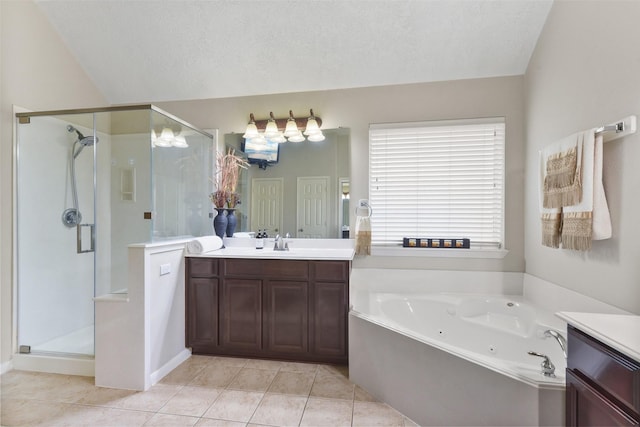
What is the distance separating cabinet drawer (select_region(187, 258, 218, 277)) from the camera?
2566mm

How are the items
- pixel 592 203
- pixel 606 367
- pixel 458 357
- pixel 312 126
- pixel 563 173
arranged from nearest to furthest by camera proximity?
1. pixel 606 367
2. pixel 458 357
3. pixel 592 203
4. pixel 563 173
5. pixel 312 126

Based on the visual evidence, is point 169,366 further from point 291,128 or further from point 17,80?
point 17,80

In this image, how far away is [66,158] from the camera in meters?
2.80

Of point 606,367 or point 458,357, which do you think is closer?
point 606,367

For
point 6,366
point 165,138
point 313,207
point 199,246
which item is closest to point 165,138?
point 165,138

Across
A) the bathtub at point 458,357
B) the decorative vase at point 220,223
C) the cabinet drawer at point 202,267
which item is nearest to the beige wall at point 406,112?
the bathtub at point 458,357

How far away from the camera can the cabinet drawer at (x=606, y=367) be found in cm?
98

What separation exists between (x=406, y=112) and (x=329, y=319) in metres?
1.93

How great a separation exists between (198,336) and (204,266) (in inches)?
22.7

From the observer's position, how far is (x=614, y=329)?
3.82 feet

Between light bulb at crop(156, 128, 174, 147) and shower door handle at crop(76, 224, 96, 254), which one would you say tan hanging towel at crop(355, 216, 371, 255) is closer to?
light bulb at crop(156, 128, 174, 147)

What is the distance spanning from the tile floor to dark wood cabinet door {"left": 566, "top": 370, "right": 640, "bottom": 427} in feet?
2.66

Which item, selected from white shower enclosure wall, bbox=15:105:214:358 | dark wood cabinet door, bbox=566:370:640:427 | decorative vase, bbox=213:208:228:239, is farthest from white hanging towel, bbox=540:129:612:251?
white shower enclosure wall, bbox=15:105:214:358

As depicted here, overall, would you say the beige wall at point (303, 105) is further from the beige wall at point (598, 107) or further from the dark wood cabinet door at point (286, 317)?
the dark wood cabinet door at point (286, 317)
